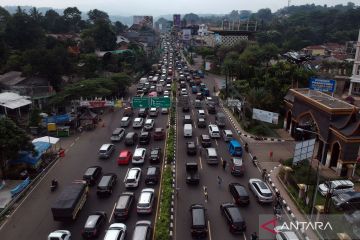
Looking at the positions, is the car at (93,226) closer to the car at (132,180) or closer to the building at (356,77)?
the car at (132,180)

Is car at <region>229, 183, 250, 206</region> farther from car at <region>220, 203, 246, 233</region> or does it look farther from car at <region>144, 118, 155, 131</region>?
car at <region>144, 118, 155, 131</region>

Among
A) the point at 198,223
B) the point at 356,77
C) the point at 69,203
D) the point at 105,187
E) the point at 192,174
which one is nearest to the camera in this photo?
the point at 198,223

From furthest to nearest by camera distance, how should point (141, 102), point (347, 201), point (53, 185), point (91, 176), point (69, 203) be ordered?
point (141, 102) < point (91, 176) < point (53, 185) < point (347, 201) < point (69, 203)

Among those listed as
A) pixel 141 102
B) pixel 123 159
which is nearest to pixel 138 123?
pixel 141 102

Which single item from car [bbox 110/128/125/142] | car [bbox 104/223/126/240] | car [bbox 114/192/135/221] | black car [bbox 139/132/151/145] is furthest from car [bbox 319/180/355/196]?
car [bbox 110/128/125/142]

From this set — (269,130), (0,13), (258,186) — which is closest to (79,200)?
(258,186)

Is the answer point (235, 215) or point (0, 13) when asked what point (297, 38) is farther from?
point (235, 215)

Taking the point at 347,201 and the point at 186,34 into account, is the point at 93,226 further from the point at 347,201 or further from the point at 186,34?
the point at 186,34
